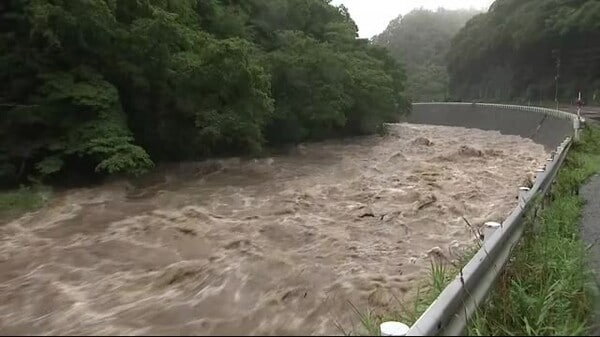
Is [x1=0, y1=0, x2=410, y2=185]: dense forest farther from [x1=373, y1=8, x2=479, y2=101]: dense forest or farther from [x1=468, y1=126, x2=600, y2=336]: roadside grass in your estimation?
[x1=373, y1=8, x2=479, y2=101]: dense forest

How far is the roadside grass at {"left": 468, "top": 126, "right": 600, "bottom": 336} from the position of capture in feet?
12.3

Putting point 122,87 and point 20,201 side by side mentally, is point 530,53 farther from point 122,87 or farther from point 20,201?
point 20,201

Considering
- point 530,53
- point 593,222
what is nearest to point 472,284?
point 593,222

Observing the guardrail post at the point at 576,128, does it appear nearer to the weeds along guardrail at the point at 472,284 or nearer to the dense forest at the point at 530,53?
the weeds along guardrail at the point at 472,284

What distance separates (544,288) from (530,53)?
168ft

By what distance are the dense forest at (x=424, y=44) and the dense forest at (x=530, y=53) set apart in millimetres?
6626

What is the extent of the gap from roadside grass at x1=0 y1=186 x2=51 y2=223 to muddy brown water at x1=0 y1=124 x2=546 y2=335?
0.42m

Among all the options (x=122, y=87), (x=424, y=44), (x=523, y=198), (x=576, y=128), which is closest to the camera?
(x=523, y=198)

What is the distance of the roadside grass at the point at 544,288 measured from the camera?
3752mm

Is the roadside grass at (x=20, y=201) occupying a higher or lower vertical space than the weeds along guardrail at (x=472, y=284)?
lower

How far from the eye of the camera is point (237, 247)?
8375 millimetres

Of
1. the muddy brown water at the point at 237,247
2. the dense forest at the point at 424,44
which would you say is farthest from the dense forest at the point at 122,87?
the dense forest at the point at 424,44

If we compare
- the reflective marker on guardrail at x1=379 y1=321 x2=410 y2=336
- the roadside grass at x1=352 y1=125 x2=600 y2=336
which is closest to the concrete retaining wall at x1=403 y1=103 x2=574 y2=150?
the roadside grass at x1=352 y1=125 x2=600 y2=336

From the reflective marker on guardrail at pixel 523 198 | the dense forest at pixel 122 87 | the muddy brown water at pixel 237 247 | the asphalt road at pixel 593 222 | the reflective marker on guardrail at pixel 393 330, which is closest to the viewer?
the reflective marker on guardrail at pixel 393 330
